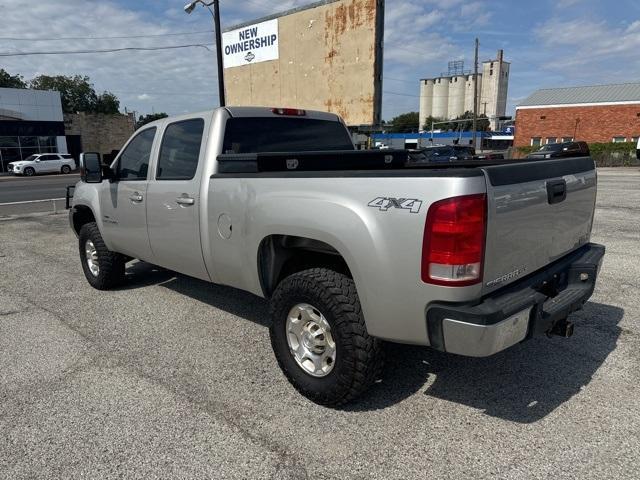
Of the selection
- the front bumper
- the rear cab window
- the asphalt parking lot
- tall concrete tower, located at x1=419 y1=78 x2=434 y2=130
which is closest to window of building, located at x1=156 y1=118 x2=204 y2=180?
the rear cab window

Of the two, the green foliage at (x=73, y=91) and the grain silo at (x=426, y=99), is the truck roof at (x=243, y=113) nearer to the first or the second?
the green foliage at (x=73, y=91)

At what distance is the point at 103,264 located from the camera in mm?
5438

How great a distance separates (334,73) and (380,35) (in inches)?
62.7

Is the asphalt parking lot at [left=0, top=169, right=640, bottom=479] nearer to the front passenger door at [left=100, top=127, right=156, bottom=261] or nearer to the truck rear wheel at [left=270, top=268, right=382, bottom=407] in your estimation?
the truck rear wheel at [left=270, top=268, right=382, bottom=407]

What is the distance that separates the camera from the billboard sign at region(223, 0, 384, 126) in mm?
11344

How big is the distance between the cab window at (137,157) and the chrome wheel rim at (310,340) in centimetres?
233

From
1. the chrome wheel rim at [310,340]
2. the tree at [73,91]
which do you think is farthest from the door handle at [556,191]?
the tree at [73,91]

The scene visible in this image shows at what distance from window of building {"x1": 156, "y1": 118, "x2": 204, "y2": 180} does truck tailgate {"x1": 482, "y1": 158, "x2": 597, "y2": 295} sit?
2.44 m

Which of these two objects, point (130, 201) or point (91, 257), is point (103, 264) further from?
point (130, 201)

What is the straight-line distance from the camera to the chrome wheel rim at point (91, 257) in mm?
5637

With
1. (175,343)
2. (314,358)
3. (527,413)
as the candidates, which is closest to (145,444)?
(314,358)

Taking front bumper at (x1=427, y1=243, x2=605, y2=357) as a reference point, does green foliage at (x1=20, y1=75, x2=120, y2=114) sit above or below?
above

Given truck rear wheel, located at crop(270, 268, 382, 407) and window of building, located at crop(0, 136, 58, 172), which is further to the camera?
window of building, located at crop(0, 136, 58, 172)

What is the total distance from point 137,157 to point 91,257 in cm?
167
